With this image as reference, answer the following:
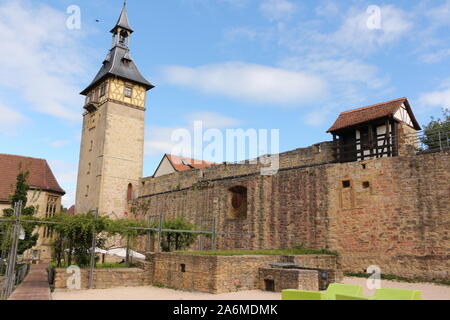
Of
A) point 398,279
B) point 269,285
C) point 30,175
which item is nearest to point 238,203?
point 269,285

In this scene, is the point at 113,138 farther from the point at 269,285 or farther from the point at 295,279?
the point at 295,279

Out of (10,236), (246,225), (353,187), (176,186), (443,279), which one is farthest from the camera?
(176,186)

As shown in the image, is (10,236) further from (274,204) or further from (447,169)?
(447,169)

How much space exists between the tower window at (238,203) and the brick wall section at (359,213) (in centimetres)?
28

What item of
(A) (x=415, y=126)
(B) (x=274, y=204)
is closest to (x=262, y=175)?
(B) (x=274, y=204)

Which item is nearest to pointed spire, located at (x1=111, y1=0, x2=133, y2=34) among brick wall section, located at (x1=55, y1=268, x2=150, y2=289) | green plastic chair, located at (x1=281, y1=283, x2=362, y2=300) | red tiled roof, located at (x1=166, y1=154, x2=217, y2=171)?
red tiled roof, located at (x1=166, y1=154, x2=217, y2=171)

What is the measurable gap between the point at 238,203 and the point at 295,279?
31.5ft

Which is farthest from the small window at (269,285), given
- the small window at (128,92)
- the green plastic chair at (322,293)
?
the small window at (128,92)

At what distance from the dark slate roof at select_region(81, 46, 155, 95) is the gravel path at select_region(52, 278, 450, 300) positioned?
62.6 ft

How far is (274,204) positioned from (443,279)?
692cm

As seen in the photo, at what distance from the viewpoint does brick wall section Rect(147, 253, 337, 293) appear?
10164 millimetres

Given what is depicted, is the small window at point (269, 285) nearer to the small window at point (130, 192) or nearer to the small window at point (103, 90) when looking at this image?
the small window at point (130, 192)

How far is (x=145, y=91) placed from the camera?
1128 inches

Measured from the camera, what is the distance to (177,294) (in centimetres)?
1025
